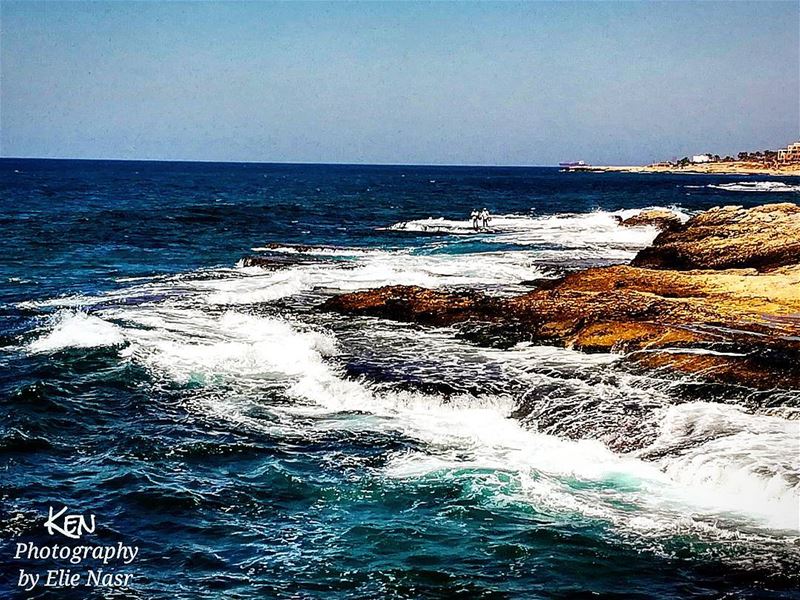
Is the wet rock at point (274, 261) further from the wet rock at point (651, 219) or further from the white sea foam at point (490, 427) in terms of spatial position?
the wet rock at point (651, 219)

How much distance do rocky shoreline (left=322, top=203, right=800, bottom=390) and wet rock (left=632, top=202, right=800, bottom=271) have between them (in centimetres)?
4

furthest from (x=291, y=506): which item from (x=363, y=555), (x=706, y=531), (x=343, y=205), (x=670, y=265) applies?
(x=343, y=205)

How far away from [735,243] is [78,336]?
17.7 metres

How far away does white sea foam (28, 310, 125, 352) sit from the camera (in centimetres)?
1989

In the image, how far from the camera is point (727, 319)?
57.2ft

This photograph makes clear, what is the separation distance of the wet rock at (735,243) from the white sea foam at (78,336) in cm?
1538

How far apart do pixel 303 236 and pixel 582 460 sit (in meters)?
35.8

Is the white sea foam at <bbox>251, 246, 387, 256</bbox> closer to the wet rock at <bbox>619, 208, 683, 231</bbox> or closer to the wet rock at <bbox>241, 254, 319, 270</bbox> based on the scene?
the wet rock at <bbox>241, 254, 319, 270</bbox>

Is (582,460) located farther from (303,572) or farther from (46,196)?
(46,196)

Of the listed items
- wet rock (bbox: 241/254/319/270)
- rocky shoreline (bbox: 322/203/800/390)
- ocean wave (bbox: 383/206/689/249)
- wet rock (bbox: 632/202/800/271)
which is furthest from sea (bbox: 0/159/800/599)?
ocean wave (bbox: 383/206/689/249)

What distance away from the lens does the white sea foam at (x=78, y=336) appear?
19.9 m

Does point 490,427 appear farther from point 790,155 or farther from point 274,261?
point 790,155

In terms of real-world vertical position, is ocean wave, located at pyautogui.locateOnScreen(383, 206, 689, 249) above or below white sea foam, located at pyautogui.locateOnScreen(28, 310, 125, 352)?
above

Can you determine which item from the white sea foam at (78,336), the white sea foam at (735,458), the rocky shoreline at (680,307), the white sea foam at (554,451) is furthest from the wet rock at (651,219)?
the white sea foam at (735,458)
